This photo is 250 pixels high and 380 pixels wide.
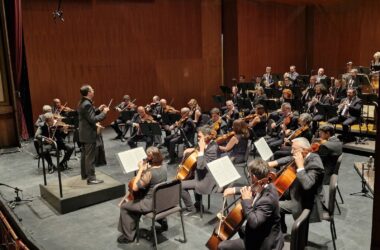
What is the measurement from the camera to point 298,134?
733 centimetres

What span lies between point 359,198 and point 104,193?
417 cm

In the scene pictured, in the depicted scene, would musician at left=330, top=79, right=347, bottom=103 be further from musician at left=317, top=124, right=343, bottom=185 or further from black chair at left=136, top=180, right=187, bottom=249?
black chair at left=136, top=180, right=187, bottom=249

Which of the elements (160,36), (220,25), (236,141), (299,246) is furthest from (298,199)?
(220,25)

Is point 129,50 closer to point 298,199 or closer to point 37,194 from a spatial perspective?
point 37,194

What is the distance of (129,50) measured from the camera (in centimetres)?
1356

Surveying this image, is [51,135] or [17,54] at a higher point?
[17,54]

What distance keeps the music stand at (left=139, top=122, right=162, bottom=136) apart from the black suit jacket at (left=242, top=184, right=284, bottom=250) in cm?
463

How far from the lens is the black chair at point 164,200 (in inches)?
179

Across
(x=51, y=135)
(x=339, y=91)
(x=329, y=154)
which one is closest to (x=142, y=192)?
(x=329, y=154)

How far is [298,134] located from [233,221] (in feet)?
12.5

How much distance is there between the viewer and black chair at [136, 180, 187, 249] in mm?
4547

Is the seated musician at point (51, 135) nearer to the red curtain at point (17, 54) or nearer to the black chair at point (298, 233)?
the red curtain at point (17, 54)

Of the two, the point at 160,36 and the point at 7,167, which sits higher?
the point at 160,36

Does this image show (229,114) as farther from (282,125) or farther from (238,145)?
(238,145)
